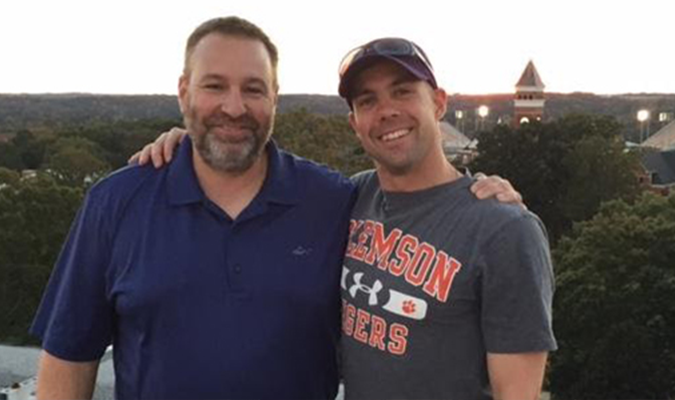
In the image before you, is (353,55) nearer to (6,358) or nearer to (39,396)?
(39,396)

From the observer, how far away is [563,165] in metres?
40.2

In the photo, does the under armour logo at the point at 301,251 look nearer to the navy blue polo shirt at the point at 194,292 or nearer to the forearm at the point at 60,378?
the navy blue polo shirt at the point at 194,292

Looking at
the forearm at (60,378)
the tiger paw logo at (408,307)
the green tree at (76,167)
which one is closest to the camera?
the tiger paw logo at (408,307)

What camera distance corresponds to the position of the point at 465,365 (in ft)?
9.38

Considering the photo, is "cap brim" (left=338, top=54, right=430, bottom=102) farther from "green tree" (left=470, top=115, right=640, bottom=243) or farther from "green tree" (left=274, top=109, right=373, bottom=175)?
"green tree" (left=470, top=115, right=640, bottom=243)

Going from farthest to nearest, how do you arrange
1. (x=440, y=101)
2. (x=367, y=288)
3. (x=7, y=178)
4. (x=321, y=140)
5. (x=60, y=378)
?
1. (x=321, y=140)
2. (x=7, y=178)
3. (x=440, y=101)
4. (x=60, y=378)
5. (x=367, y=288)

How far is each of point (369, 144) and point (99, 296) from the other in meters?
1.06

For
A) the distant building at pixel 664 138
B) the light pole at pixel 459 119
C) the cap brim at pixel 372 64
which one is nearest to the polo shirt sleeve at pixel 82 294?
the cap brim at pixel 372 64

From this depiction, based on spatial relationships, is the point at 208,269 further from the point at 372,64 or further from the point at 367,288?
the point at 372,64

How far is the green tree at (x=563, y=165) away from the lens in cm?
3809

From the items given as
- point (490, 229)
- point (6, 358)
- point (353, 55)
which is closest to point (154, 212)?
point (353, 55)

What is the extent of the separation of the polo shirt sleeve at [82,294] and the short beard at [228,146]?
395 millimetres

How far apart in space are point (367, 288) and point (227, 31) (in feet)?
3.23

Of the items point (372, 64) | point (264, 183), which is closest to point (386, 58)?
point (372, 64)
